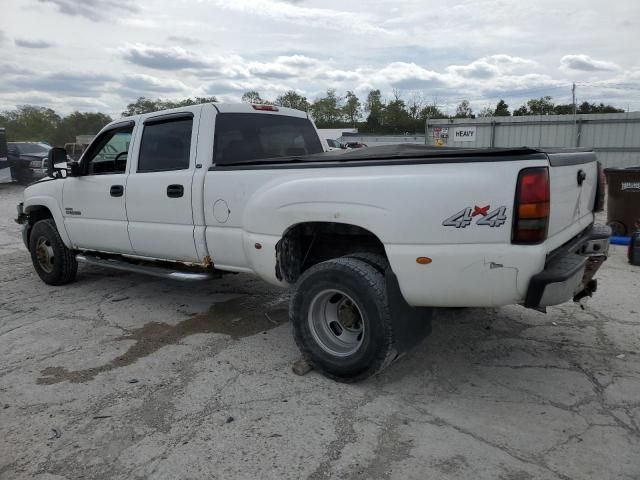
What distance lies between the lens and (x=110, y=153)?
5.35m

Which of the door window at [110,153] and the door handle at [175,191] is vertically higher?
the door window at [110,153]

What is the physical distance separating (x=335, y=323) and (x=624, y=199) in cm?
635

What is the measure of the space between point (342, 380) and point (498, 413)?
3.28 ft

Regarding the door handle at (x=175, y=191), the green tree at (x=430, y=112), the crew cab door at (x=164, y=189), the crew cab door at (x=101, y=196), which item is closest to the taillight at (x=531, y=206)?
the crew cab door at (x=164, y=189)

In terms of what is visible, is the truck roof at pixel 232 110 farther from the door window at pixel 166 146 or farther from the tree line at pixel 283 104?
the tree line at pixel 283 104

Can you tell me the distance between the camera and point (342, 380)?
3.38m

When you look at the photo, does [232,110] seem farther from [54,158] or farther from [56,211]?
[56,211]

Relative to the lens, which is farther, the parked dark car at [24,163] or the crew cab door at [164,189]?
the parked dark car at [24,163]

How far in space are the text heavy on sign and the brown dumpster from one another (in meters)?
11.2

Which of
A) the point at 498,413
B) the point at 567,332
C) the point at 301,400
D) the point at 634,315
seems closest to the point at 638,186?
the point at 634,315

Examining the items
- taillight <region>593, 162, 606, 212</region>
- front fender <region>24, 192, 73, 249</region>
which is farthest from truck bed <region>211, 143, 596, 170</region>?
front fender <region>24, 192, 73, 249</region>

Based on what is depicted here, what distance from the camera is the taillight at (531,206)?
8.79 ft

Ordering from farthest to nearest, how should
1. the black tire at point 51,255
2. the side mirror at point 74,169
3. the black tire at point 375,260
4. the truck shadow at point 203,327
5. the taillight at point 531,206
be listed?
1. the black tire at point 51,255
2. the side mirror at point 74,169
3. the truck shadow at point 203,327
4. the black tire at point 375,260
5. the taillight at point 531,206

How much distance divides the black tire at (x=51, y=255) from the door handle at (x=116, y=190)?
1314 millimetres
